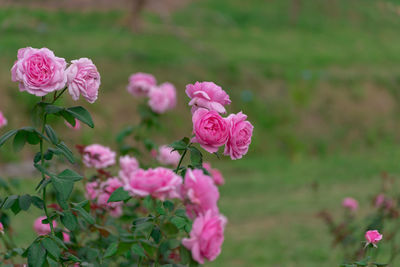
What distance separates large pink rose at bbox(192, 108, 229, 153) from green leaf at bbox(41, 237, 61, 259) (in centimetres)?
44

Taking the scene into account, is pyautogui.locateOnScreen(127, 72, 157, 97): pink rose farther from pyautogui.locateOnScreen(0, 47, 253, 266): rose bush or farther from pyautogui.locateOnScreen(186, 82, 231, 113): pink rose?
pyautogui.locateOnScreen(186, 82, 231, 113): pink rose

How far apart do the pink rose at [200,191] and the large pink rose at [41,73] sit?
18.7 inches

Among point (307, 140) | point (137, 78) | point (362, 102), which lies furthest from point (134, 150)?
point (362, 102)

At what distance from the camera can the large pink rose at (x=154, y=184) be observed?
1271mm

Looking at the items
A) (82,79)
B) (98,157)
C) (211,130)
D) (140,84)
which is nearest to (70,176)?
(82,79)

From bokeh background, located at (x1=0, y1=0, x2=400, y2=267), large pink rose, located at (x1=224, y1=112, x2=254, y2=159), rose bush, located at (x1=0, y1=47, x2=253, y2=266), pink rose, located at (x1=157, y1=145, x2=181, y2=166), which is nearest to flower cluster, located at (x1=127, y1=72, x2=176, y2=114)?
pink rose, located at (x1=157, y1=145, x2=181, y2=166)

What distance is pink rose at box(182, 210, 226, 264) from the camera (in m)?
1.26

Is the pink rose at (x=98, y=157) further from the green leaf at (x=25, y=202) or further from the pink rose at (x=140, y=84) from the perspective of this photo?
the green leaf at (x=25, y=202)

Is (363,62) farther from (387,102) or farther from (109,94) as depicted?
(109,94)

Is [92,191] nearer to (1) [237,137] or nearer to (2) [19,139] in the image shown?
(2) [19,139]

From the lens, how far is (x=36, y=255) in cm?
154

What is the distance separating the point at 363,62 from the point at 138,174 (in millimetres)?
13986

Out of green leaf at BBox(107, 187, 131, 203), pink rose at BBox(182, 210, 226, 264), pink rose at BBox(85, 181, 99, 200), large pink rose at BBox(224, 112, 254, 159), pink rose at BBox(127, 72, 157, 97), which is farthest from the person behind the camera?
pink rose at BBox(127, 72, 157, 97)

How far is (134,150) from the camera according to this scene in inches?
118
